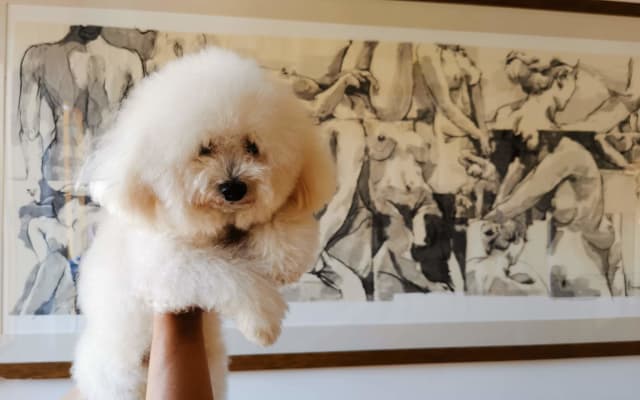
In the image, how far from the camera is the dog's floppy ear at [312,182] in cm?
72

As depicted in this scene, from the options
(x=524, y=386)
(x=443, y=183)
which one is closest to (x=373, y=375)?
(x=524, y=386)

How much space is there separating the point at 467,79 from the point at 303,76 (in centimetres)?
46

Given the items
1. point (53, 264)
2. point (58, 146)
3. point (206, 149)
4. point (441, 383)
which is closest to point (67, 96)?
point (58, 146)

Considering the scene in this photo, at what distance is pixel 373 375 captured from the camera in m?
1.33

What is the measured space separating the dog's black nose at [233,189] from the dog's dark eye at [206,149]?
0.17 feet

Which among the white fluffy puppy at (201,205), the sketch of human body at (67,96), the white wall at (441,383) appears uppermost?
the sketch of human body at (67,96)

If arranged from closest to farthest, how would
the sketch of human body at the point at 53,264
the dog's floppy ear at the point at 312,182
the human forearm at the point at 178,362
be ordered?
the human forearm at the point at 178,362, the dog's floppy ear at the point at 312,182, the sketch of human body at the point at 53,264

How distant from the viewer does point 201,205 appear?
25.7 inches

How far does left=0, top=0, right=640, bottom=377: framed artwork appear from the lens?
3.87ft

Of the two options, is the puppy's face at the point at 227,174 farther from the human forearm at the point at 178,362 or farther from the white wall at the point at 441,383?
the white wall at the point at 441,383

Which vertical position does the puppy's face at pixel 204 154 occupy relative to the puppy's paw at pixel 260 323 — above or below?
Answer: above

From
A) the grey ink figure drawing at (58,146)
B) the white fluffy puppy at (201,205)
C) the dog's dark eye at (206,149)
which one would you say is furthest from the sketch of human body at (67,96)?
the dog's dark eye at (206,149)

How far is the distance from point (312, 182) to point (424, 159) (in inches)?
27.3

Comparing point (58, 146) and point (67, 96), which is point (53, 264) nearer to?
point (58, 146)
